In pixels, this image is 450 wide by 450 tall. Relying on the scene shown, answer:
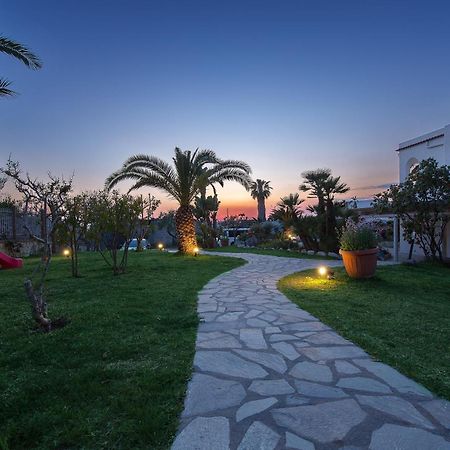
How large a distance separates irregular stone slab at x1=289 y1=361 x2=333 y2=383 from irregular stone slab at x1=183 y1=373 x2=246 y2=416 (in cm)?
58

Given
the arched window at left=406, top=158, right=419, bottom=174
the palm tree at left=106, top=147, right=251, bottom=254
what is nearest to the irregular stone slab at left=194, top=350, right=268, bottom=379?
the palm tree at left=106, top=147, right=251, bottom=254

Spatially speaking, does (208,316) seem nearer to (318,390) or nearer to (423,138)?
(318,390)

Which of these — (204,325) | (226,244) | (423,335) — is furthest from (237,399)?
(226,244)

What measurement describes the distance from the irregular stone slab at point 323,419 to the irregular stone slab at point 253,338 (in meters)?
1.24

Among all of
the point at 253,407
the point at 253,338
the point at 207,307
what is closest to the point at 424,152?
the point at 207,307

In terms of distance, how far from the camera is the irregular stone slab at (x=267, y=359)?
2.91 metres

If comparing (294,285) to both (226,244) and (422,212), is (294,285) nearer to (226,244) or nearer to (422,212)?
(422,212)

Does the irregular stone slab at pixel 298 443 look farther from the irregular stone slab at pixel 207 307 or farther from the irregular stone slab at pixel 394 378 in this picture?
the irregular stone slab at pixel 207 307

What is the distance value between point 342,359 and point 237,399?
132 cm

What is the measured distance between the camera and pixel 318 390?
8.07 feet

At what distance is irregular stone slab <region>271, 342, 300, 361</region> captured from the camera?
3168 mm

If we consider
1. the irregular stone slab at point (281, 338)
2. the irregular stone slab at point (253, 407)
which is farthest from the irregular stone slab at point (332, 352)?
the irregular stone slab at point (253, 407)

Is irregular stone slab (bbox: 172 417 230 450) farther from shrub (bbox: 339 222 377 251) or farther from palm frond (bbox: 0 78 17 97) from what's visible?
palm frond (bbox: 0 78 17 97)

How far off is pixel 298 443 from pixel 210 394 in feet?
2.67
